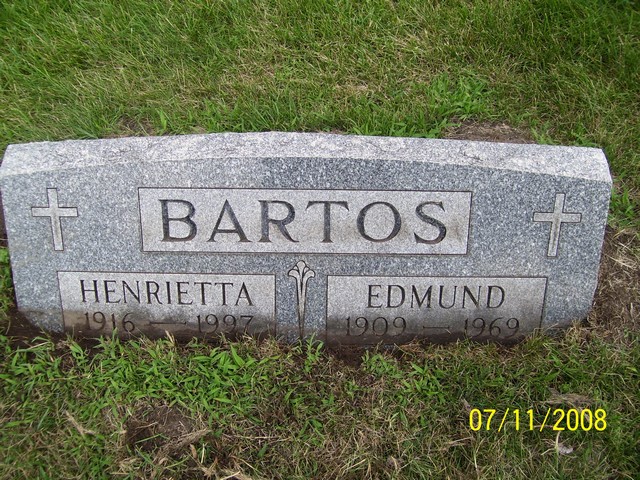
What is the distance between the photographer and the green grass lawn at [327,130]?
8.23 ft

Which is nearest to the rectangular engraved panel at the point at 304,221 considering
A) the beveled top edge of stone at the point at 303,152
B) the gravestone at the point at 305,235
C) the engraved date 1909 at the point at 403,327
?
the gravestone at the point at 305,235

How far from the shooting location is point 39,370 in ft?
9.07

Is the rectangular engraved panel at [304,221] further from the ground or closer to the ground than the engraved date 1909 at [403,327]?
further from the ground

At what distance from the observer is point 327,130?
3.29 meters

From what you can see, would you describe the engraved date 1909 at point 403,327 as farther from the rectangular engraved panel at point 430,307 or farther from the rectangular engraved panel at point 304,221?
the rectangular engraved panel at point 304,221

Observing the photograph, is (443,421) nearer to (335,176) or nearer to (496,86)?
(335,176)

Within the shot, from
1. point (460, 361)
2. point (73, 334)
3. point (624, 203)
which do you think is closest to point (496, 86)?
point (624, 203)

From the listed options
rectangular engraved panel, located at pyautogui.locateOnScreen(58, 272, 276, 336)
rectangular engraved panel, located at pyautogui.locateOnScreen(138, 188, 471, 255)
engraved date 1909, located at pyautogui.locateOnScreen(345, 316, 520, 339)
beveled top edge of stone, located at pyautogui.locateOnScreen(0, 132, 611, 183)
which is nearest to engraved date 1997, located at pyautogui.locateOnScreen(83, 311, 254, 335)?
rectangular engraved panel, located at pyautogui.locateOnScreen(58, 272, 276, 336)

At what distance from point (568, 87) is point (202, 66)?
1.83 m

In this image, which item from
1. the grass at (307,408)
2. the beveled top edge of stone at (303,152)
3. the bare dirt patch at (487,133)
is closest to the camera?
the grass at (307,408)

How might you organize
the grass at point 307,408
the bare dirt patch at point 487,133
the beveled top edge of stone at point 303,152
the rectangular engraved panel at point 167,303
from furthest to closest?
the bare dirt patch at point 487,133
the rectangular engraved panel at point 167,303
the beveled top edge of stone at point 303,152
the grass at point 307,408
